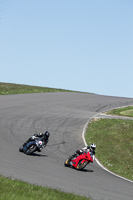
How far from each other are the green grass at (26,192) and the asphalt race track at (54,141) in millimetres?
1174

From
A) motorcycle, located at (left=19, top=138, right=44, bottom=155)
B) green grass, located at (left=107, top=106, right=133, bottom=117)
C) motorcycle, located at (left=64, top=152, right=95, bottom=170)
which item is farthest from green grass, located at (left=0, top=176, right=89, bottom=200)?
green grass, located at (left=107, top=106, right=133, bottom=117)

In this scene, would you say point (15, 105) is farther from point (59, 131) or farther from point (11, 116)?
point (59, 131)

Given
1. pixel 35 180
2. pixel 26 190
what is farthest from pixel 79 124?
pixel 26 190

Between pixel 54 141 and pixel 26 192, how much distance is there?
16365mm

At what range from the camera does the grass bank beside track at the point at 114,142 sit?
75.1 ft

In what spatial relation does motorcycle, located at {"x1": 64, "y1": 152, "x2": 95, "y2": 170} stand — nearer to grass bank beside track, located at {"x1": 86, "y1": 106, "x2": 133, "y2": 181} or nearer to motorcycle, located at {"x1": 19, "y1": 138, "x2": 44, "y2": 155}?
motorcycle, located at {"x1": 19, "y1": 138, "x2": 44, "y2": 155}

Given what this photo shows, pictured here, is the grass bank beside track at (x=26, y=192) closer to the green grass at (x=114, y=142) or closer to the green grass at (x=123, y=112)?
the green grass at (x=114, y=142)

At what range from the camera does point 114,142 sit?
2809 centimetres

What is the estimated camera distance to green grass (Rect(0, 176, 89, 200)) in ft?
32.6

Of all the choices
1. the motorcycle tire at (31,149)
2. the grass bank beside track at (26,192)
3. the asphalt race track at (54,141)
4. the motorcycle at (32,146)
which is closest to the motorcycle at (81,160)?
the asphalt race track at (54,141)

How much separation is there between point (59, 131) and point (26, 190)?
64.3 feet

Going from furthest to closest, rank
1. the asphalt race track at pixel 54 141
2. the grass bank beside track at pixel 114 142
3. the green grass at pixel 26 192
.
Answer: the grass bank beside track at pixel 114 142
the asphalt race track at pixel 54 141
the green grass at pixel 26 192

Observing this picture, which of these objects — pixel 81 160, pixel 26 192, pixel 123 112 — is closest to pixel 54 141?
pixel 81 160

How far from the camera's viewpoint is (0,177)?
12375 millimetres
